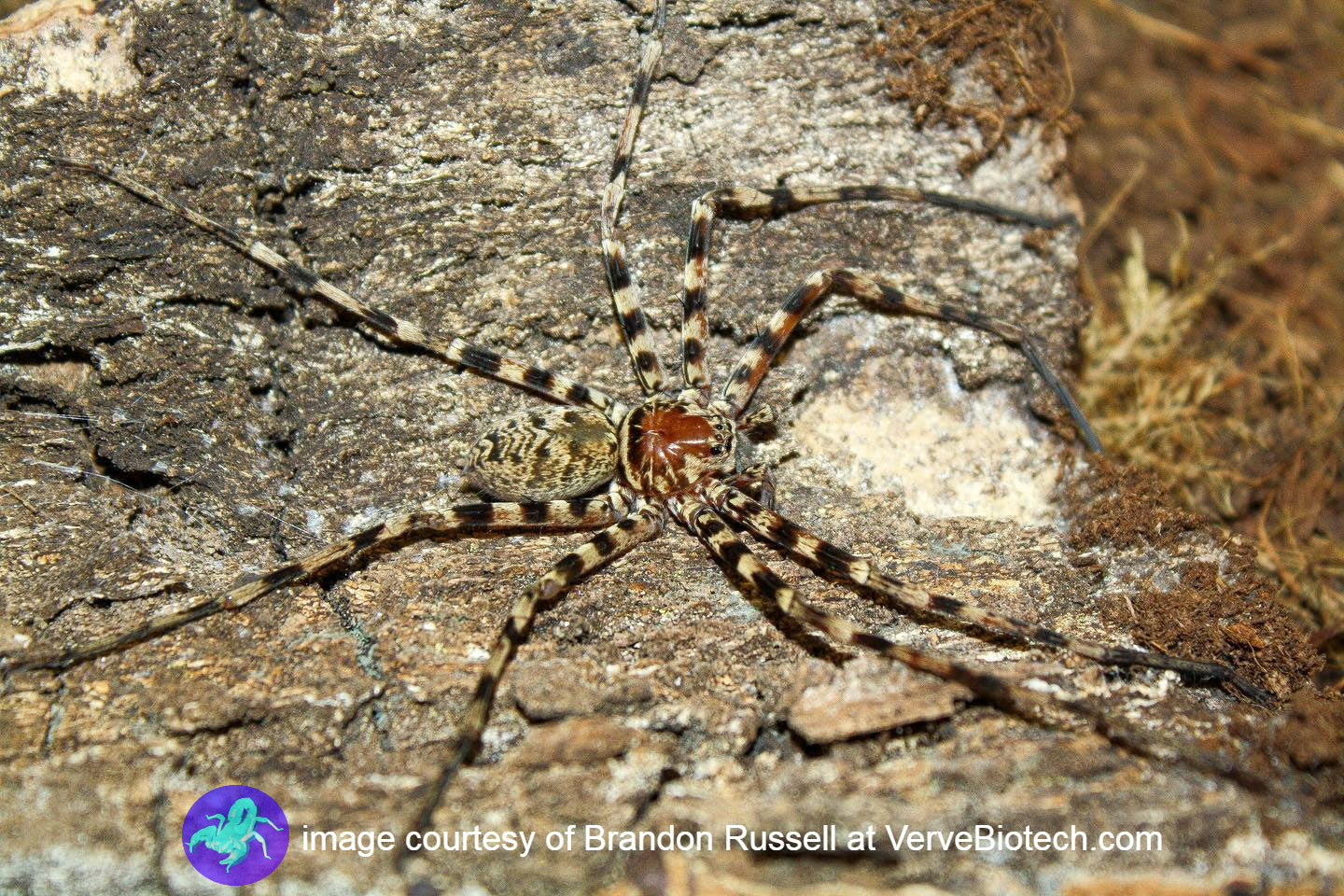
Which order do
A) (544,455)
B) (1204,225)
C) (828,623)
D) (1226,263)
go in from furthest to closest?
(1204,225) → (1226,263) → (544,455) → (828,623)

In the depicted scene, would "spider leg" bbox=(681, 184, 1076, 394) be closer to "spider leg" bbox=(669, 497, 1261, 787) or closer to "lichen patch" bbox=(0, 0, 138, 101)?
"spider leg" bbox=(669, 497, 1261, 787)

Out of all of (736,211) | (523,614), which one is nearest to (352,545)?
(523,614)

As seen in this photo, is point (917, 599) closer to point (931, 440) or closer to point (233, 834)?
point (931, 440)

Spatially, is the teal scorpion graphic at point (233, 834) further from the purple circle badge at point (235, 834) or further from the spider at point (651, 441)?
the spider at point (651, 441)

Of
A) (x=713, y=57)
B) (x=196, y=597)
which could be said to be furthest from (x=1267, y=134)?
(x=196, y=597)

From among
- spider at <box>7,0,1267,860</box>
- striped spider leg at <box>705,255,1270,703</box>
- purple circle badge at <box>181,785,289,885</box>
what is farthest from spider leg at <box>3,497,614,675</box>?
purple circle badge at <box>181,785,289,885</box>

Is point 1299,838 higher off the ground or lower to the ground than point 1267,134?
lower

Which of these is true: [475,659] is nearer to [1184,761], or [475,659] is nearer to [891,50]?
[1184,761]
